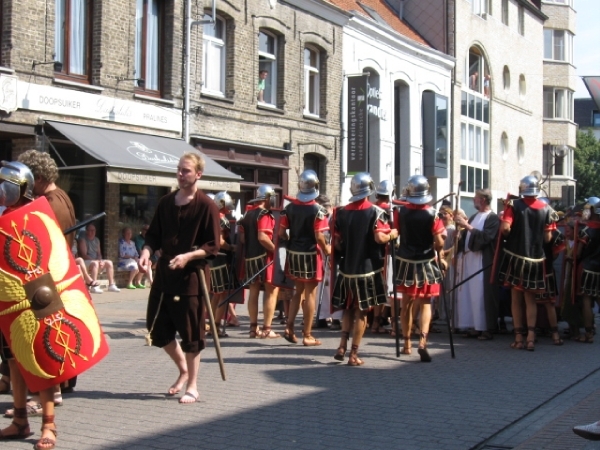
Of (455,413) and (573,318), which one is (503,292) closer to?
(573,318)

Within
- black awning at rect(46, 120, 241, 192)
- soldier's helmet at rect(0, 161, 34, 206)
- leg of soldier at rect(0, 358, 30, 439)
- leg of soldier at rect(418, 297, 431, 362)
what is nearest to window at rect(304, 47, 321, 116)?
black awning at rect(46, 120, 241, 192)

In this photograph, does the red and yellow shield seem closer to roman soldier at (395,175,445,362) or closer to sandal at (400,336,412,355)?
roman soldier at (395,175,445,362)

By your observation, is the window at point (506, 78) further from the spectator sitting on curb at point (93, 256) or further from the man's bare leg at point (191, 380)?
the man's bare leg at point (191, 380)

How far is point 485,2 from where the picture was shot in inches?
1524

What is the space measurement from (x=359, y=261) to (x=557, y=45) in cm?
4495

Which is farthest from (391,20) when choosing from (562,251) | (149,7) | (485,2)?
(562,251)

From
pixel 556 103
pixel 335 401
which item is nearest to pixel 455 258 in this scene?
pixel 335 401

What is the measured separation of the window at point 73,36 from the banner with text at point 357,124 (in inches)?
401

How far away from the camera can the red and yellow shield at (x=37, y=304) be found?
5.70 metres

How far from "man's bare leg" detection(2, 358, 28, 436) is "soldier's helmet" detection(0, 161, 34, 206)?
106 cm

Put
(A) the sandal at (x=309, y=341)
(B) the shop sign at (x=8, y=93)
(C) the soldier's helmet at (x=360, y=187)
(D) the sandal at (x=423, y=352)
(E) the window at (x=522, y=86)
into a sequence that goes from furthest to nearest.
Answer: (E) the window at (x=522, y=86) → (B) the shop sign at (x=8, y=93) → (A) the sandal at (x=309, y=341) → (D) the sandal at (x=423, y=352) → (C) the soldier's helmet at (x=360, y=187)

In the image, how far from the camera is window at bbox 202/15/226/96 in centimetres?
2230

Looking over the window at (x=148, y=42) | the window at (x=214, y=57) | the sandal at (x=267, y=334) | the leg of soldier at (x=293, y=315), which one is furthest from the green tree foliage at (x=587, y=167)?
the leg of soldier at (x=293, y=315)

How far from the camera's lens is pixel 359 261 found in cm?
938
